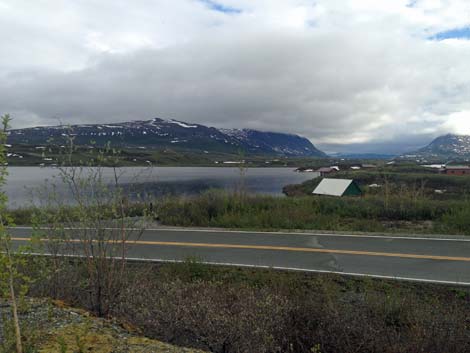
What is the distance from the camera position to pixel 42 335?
3264 mm

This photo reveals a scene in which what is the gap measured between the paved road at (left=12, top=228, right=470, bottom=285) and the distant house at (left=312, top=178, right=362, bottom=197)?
22.6 meters

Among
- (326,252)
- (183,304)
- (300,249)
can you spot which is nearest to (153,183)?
(300,249)

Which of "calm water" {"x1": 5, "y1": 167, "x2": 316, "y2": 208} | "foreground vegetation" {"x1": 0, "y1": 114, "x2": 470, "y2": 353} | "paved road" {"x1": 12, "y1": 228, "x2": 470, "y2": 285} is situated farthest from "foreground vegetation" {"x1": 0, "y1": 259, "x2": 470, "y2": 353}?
"calm water" {"x1": 5, "y1": 167, "x2": 316, "y2": 208}

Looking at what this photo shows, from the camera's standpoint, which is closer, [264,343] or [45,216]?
[264,343]

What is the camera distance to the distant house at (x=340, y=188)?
106 feet

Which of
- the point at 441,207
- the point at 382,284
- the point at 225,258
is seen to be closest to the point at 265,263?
the point at 225,258

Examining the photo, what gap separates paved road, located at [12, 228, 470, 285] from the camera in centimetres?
742

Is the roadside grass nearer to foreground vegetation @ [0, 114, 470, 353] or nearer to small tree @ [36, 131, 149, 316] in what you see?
foreground vegetation @ [0, 114, 470, 353]

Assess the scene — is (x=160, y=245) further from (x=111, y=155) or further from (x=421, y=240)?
(x=421, y=240)

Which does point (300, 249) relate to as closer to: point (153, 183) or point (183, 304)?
point (183, 304)

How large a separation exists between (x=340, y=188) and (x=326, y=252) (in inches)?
1000

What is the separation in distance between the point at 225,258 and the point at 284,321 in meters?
4.18

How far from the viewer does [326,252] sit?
8914 mm

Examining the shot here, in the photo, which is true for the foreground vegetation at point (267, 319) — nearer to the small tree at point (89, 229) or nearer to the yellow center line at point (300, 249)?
the small tree at point (89, 229)
